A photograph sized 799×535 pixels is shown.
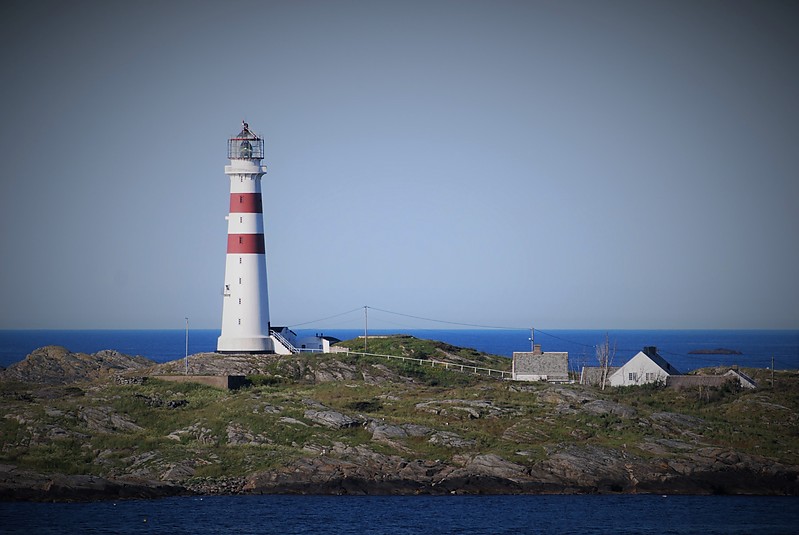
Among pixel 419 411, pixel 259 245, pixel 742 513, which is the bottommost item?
pixel 742 513

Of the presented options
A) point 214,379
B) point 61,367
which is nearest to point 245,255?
point 214,379

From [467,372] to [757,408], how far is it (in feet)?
79.1

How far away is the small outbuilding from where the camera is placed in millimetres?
92062

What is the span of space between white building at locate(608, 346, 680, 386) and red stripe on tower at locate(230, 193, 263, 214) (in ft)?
107

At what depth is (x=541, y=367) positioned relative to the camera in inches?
3652

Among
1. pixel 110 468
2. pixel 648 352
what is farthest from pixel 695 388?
pixel 110 468

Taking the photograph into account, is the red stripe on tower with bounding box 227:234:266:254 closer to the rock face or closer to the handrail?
the handrail

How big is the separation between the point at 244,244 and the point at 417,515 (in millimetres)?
37690

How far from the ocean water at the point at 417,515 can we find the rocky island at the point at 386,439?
4.76ft

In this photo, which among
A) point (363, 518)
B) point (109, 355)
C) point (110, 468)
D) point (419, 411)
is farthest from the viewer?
point (109, 355)

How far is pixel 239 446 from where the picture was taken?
239 feet

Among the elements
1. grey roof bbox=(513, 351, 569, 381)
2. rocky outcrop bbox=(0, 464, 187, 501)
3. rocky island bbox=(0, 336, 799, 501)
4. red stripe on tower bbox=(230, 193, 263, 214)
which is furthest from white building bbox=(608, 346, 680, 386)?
rocky outcrop bbox=(0, 464, 187, 501)

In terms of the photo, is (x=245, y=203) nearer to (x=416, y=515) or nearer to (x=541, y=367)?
(x=541, y=367)

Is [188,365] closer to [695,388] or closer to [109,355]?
[109,355]
